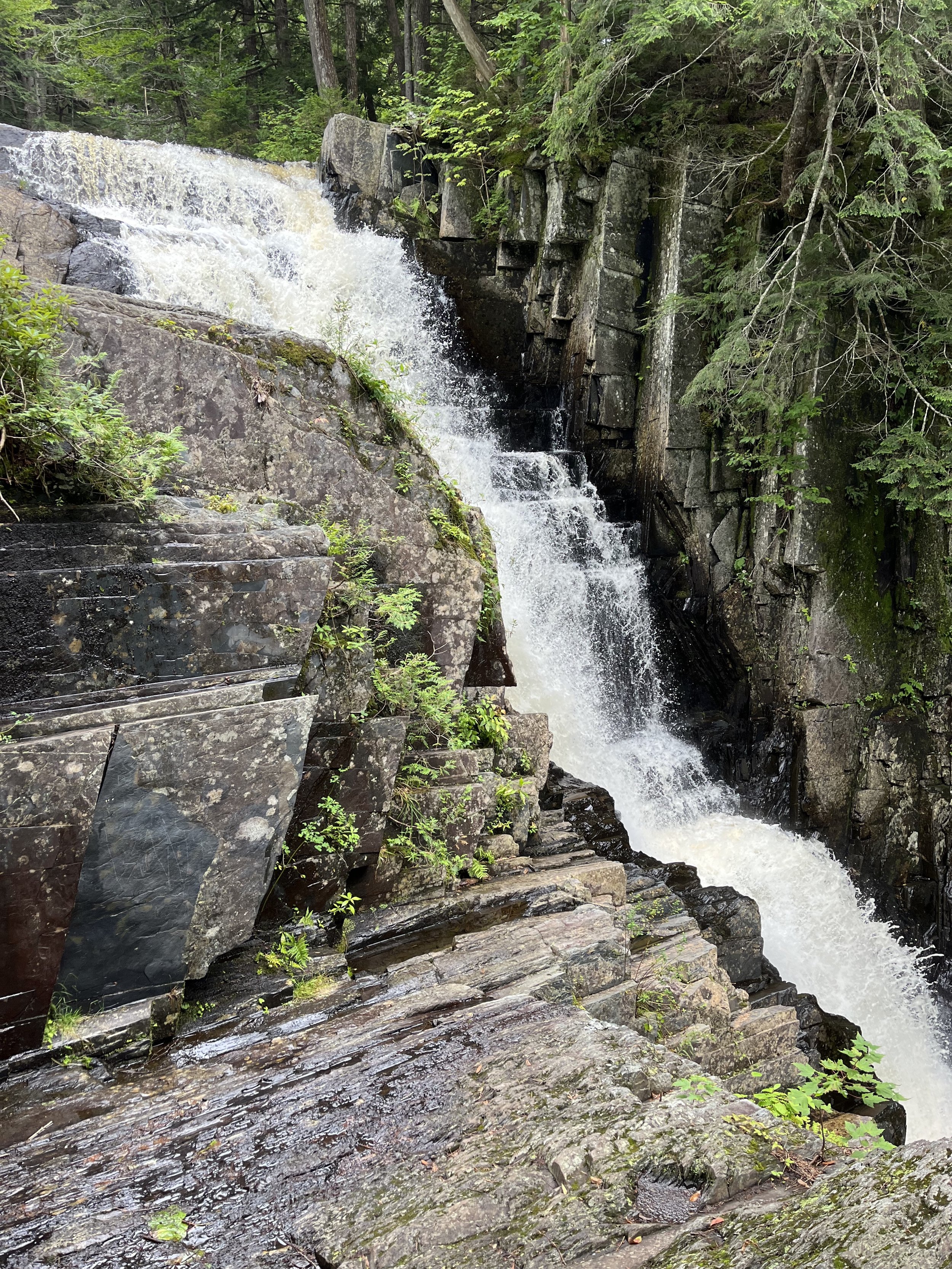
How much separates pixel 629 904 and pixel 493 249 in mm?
11914

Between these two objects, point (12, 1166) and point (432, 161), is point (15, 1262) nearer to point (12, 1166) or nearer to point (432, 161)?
point (12, 1166)

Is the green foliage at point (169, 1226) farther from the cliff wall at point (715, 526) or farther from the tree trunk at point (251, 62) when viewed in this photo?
the tree trunk at point (251, 62)

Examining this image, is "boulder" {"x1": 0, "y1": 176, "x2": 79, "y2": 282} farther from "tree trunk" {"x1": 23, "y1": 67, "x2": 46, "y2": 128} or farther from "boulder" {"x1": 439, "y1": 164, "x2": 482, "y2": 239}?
"tree trunk" {"x1": 23, "y1": 67, "x2": 46, "y2": 128}

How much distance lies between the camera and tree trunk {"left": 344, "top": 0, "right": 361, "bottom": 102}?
1869cm

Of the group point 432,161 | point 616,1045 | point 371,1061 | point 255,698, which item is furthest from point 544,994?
point 432,161

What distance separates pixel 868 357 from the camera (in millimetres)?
11266

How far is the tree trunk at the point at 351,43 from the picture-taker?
18688 millimetres

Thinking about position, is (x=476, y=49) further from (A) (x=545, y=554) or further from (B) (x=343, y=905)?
(B) (x=343, y=905)

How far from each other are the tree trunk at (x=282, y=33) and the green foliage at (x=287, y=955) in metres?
23.3

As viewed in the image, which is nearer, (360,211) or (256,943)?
(256,943)

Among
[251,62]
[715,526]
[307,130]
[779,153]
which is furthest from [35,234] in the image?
[251,62]

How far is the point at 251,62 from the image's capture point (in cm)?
2075

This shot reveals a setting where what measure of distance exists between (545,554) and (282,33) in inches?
704

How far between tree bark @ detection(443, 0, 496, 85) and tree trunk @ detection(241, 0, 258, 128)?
802 cm
